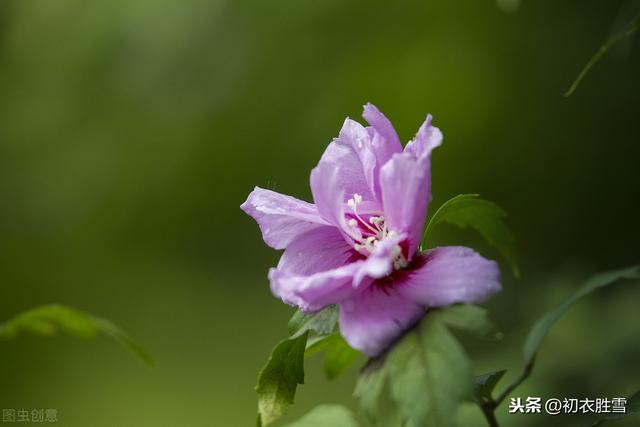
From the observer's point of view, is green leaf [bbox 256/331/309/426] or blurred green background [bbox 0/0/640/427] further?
blurred green background [bbox 0/0/640/427]

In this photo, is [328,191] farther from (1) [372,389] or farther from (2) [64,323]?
(2) [64,323]

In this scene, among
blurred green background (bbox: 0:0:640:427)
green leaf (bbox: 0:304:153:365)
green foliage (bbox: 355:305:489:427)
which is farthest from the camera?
blurred green background (bbox: 0:0:640:427)

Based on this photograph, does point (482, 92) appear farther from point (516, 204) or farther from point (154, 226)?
point (154, 226)

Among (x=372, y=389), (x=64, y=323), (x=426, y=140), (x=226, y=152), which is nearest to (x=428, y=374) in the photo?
(x=372, y=389)

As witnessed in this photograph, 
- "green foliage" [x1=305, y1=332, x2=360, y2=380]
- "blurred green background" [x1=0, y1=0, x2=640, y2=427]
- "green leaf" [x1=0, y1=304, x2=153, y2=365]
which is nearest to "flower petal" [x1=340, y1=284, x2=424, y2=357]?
"green foliage" [x1=305, y1=332, x2=360, y2=380]

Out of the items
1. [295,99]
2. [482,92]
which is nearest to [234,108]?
[295,99]

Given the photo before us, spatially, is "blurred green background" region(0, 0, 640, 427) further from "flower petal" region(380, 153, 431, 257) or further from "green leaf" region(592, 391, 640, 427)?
"flower petal" region(380, 153, 431, 257)

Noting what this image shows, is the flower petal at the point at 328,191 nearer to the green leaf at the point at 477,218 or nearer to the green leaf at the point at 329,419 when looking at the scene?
the green leaf at the point at 477,218
